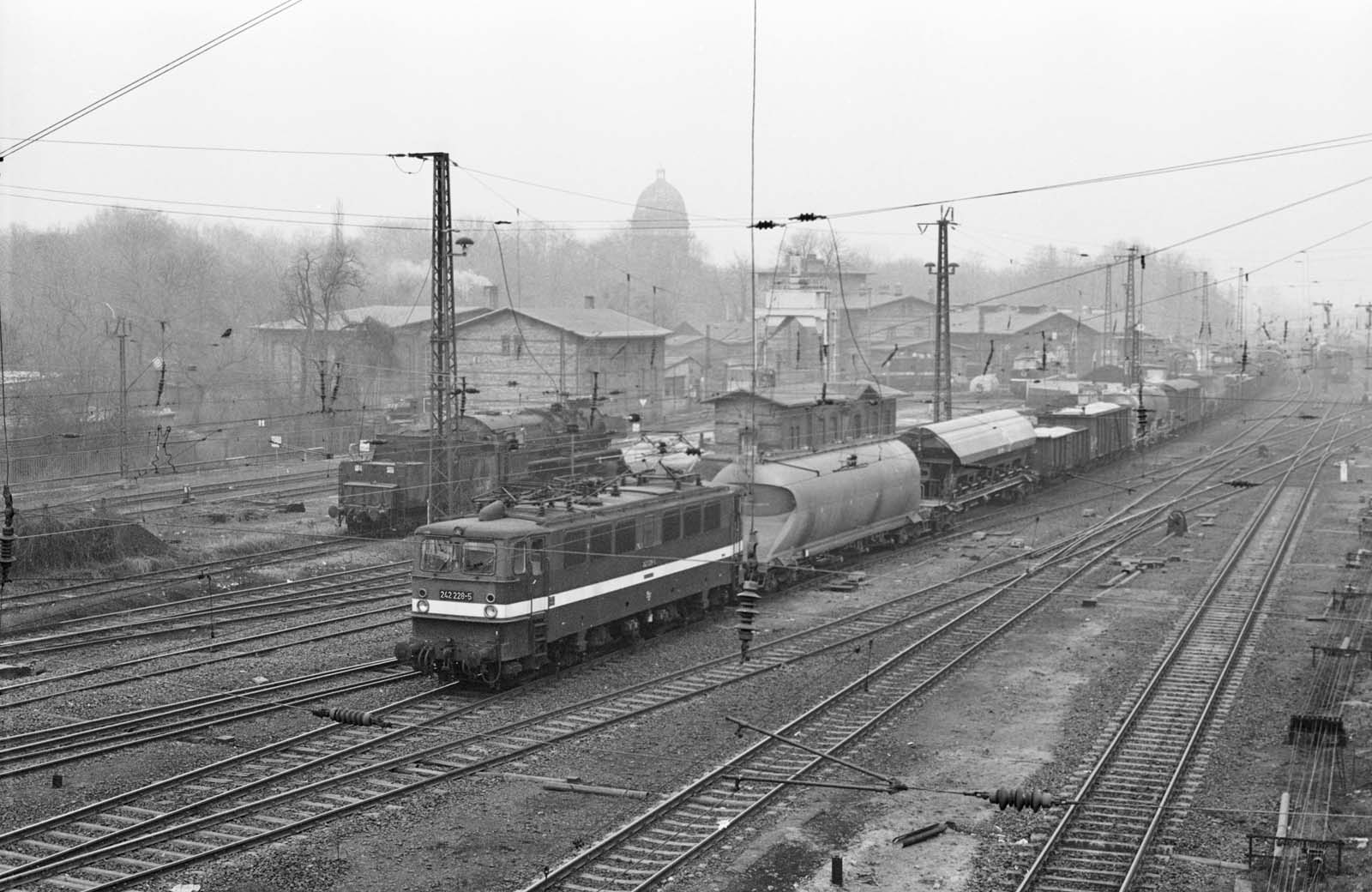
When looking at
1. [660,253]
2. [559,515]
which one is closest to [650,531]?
[559,515]

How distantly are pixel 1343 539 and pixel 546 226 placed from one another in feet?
254

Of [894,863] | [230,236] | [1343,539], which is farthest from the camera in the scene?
[230,236]

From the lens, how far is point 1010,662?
25.1 meters

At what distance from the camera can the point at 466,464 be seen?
40750 mm

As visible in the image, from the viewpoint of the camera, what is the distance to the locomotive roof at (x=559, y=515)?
21.9m

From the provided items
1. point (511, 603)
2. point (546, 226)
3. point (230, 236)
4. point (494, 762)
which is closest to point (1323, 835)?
point (494, 762)

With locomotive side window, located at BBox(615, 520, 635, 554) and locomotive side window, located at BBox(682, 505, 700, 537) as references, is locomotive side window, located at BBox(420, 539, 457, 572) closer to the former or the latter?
locomotive side window, located at BBox(615, 520, 635, 554)

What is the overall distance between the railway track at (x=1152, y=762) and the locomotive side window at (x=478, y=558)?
9.41 metres

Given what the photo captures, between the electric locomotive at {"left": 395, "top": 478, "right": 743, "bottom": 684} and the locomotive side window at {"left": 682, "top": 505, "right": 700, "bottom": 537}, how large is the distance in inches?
1.4

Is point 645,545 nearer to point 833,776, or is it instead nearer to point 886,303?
point 833,776

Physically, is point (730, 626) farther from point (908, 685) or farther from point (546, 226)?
point (546, 226)

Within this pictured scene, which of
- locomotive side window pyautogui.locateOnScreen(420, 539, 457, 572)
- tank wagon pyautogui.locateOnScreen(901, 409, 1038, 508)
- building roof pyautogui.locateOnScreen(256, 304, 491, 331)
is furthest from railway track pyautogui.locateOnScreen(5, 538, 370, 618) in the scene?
building roof pyautogui.locateOnScreen(256, 304, 491, 331)

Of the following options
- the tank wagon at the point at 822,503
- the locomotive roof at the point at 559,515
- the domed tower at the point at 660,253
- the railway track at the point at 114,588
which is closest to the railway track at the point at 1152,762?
the tank wagon at the point at 822,503

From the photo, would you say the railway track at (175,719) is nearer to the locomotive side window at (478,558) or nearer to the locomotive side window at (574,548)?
the locomotive side window at (478,558)
